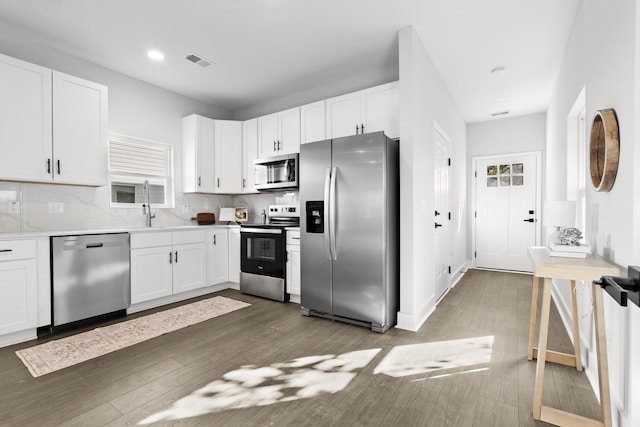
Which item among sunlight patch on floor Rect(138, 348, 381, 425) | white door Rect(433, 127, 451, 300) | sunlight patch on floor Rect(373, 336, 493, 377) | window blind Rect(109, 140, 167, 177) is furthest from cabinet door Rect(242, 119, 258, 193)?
sunlight patch on floor Rect(373, 336, 493, 377)

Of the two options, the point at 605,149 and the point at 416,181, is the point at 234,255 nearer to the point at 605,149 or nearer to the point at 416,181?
the point at 416,181

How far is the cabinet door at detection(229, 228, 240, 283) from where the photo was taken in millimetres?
4391

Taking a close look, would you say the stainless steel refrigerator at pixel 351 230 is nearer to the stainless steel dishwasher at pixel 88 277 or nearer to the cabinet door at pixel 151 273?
the cabinet door at pixel 151 273

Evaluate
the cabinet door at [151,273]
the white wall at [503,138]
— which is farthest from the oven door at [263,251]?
the white wall at [503,138]

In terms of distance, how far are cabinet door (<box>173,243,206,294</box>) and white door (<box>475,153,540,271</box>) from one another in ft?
16.4

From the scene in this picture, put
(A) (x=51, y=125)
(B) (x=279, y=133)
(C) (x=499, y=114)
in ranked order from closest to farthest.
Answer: (A) (x=51, y=125)
(B) (x=279, y=133)
(C) (x=499, y=114)

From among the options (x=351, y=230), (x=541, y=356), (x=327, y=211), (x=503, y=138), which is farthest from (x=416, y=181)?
Answer: (x=503, y=138)

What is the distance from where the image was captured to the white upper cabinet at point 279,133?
13.9 feet

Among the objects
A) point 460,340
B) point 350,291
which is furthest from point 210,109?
point 460,340

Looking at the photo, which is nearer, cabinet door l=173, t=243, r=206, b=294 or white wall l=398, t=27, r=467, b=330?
white wall l=398, t=27, r=467, b=330

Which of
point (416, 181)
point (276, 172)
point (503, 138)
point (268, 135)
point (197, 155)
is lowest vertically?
point (416, 181)

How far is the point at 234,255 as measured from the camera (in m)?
4.42

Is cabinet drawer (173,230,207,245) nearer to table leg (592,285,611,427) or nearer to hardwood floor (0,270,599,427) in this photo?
hardwood floor (0,270,599,427)

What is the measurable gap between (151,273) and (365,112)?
308cm
